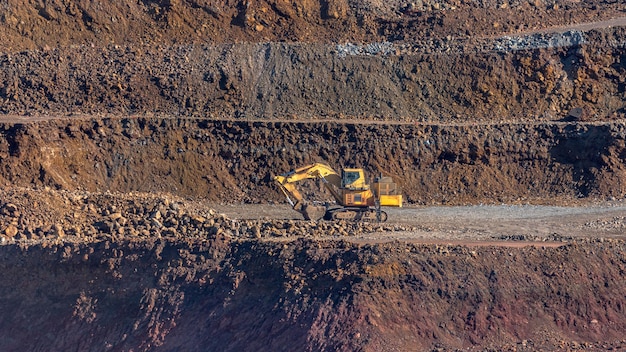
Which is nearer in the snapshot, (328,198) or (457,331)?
(457,331)

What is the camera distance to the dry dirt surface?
21219 mm

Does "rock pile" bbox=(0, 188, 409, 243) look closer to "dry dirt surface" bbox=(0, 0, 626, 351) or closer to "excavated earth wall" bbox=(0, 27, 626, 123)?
"dry dirt surface" bbox=(0, 0, 626, 351)

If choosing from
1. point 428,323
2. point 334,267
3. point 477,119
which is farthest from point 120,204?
point 477,119

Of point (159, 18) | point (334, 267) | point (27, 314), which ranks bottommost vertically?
point (27, 314)

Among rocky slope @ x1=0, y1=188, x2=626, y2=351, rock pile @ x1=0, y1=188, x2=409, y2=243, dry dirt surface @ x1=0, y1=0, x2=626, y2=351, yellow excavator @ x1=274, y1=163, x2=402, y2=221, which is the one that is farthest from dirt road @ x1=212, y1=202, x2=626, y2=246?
rocky slope @ x1=0, y1=188, x2=626, y2=351

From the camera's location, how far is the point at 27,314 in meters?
22.5

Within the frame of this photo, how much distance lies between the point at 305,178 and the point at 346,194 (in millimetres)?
1440

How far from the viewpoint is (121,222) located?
2552cm

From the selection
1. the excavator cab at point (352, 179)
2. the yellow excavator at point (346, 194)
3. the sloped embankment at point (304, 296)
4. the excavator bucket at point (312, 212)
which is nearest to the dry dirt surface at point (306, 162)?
the sloped embankment at point (304, 296)

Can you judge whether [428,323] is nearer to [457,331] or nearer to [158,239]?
[457,331]

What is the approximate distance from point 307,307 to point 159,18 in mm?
18377

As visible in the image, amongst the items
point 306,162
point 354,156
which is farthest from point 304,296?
point 354,156

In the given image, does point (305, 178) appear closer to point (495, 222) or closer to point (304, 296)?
point (495, 222)

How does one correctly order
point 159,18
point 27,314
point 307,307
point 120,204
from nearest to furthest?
point 307,307
point 27,314
point 120,204
point 159,18
